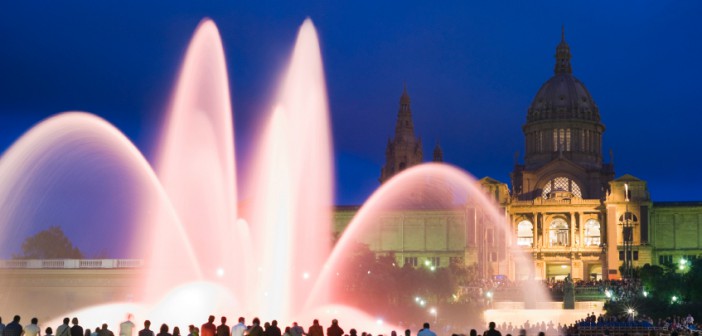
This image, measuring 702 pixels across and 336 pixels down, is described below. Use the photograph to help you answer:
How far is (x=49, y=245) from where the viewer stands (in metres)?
110

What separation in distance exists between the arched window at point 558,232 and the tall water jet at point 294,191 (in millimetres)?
78999

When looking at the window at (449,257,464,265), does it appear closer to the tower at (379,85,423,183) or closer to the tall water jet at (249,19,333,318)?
the tower at (379,85,423,183)

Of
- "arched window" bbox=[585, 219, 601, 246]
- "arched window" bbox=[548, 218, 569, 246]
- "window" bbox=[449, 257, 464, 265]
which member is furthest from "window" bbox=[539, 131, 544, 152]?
"window" bbox=[449, 257, 464, 265]

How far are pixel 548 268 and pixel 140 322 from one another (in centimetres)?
8183

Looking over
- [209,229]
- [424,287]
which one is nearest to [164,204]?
[209,229]

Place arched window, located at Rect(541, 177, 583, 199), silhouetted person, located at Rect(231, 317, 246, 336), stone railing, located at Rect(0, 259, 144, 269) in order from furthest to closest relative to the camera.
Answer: arched window, located at Rect(541, 177, 583, 199) → stone railing, located at Rect(0, 259, 144, 269) → silhouetted person, located at Rect(231, 317, 246, 336)

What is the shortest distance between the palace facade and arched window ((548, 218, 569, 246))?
4.3 inches

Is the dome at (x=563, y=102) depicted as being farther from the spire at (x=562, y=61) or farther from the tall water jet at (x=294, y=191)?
the tall water jet at (x=294, y=191)

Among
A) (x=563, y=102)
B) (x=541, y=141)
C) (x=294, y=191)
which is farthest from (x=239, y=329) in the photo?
(x=563, y=102)

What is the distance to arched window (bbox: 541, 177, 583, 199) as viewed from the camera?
122 m

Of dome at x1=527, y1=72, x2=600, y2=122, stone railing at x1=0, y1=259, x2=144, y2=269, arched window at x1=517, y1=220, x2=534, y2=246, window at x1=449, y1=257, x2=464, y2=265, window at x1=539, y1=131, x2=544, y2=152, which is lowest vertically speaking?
stone railing at x1=0, y1=259, x2=144, y2=269

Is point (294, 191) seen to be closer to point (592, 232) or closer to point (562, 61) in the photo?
point (592, 232)

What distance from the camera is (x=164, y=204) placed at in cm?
4100

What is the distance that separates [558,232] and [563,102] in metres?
19.7
